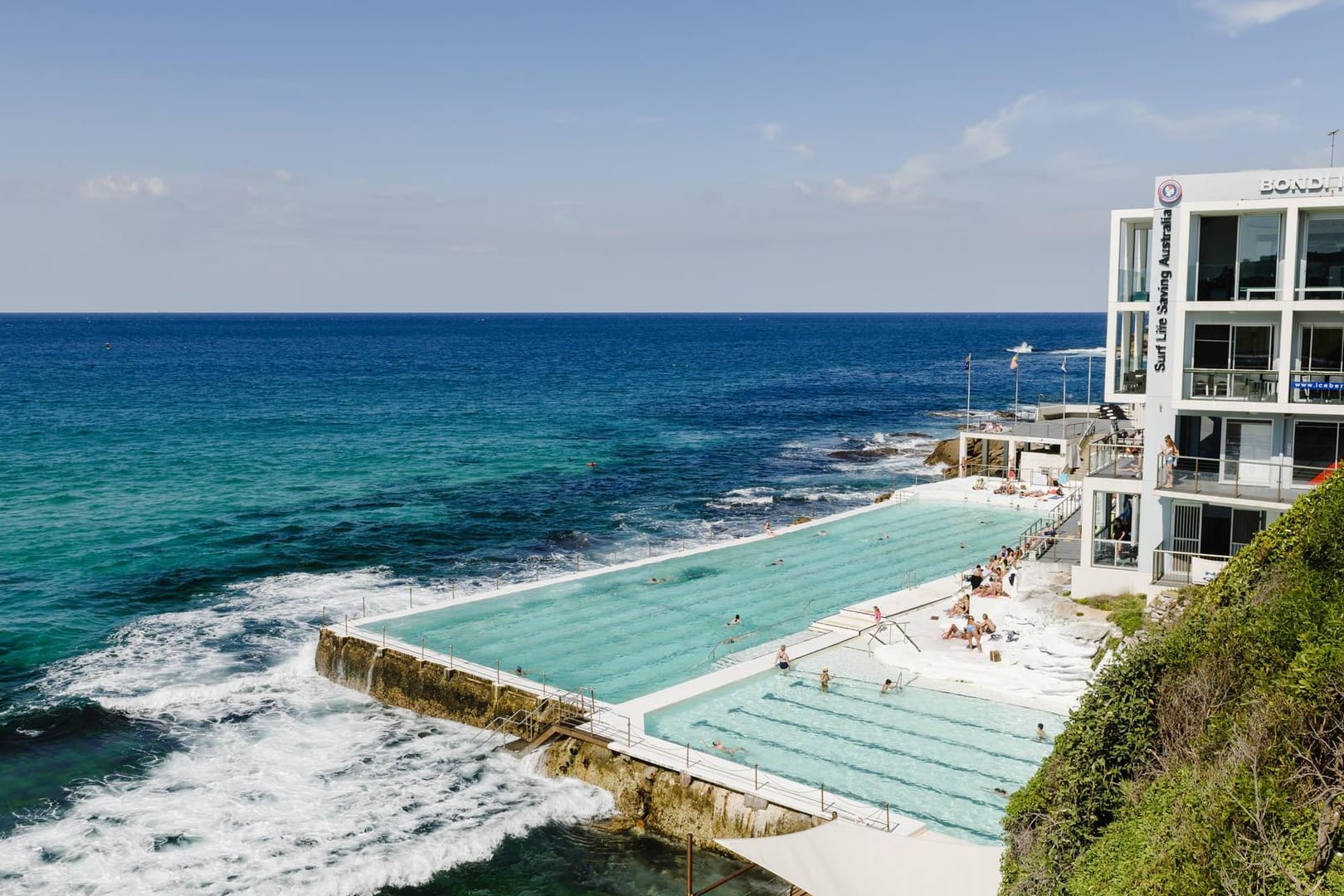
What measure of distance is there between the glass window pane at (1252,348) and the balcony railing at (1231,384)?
0.24m

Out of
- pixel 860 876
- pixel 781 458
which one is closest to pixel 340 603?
pixel 860 876

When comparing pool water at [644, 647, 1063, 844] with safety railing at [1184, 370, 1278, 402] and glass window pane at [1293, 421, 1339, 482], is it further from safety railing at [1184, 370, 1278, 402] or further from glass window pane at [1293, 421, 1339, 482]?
safety railing at [1184, 370, 1278, 402]

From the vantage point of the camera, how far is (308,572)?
47.6 meters

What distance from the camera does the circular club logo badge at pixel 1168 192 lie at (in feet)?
89.4

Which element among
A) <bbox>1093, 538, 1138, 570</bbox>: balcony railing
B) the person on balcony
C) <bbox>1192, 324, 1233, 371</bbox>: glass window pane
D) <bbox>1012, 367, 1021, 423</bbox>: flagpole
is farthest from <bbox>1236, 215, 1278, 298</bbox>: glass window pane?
<bbox>1012, 367, 1021, 423</bbox>: flagpole

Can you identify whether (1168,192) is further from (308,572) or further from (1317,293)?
(308,572)

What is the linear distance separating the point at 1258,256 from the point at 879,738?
615 inches

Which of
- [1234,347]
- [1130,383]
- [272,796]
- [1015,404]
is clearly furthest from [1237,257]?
[1015,404]

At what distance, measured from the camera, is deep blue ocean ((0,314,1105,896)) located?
23.8 m

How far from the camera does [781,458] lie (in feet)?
255

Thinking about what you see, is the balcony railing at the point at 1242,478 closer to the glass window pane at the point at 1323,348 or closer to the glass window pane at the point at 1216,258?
the glass window pane at the point at 1323,348

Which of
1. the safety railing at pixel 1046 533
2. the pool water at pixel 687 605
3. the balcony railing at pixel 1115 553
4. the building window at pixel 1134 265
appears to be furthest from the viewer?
the safety railing at pixel 1046 533

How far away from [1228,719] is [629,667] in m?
18.9

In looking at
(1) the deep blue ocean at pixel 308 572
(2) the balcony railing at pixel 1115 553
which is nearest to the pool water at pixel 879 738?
(1) the deep blue ocean at pixel 308 572
